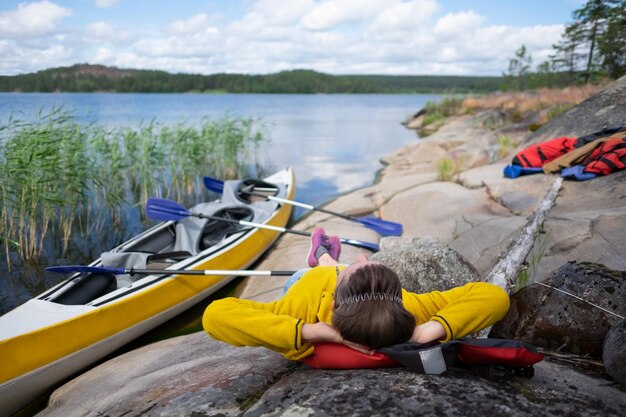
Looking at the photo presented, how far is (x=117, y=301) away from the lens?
4.63 meters

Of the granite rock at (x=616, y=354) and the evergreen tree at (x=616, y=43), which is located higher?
the evergreen tree at (x=616, y=43)

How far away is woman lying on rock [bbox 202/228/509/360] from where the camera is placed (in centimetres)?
189

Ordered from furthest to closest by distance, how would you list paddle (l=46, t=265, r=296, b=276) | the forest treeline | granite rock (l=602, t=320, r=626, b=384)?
1. the forest treeline
2. paddle (l=46, t=265, r=296, b=276)
3. granite rock (l=602, t=320, r=626, b=384)

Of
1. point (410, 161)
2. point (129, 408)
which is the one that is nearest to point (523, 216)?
point (129, 408)

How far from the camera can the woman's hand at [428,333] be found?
2012mm

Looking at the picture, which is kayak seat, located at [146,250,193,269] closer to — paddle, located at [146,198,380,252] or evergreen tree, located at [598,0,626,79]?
paddle, located at [146,198,380,252]

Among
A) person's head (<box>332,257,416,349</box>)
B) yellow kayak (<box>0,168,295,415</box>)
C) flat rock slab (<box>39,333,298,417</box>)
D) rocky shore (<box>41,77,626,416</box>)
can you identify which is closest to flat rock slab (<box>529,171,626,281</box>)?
rocky shore (<box>41,77,626,416</box>)

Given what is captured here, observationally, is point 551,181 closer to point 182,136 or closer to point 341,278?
point 341,278

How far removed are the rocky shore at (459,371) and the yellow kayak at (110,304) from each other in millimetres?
291

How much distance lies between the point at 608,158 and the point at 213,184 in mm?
6735

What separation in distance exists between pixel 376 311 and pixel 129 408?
1.30 m

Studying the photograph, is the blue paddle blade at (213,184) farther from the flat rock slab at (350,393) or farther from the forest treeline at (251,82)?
the flat rock slab at (350,393)

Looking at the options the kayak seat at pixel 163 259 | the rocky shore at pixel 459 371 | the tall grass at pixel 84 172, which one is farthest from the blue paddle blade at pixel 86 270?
the rocky shore at pixel 459 371

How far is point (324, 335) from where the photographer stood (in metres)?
1.98
